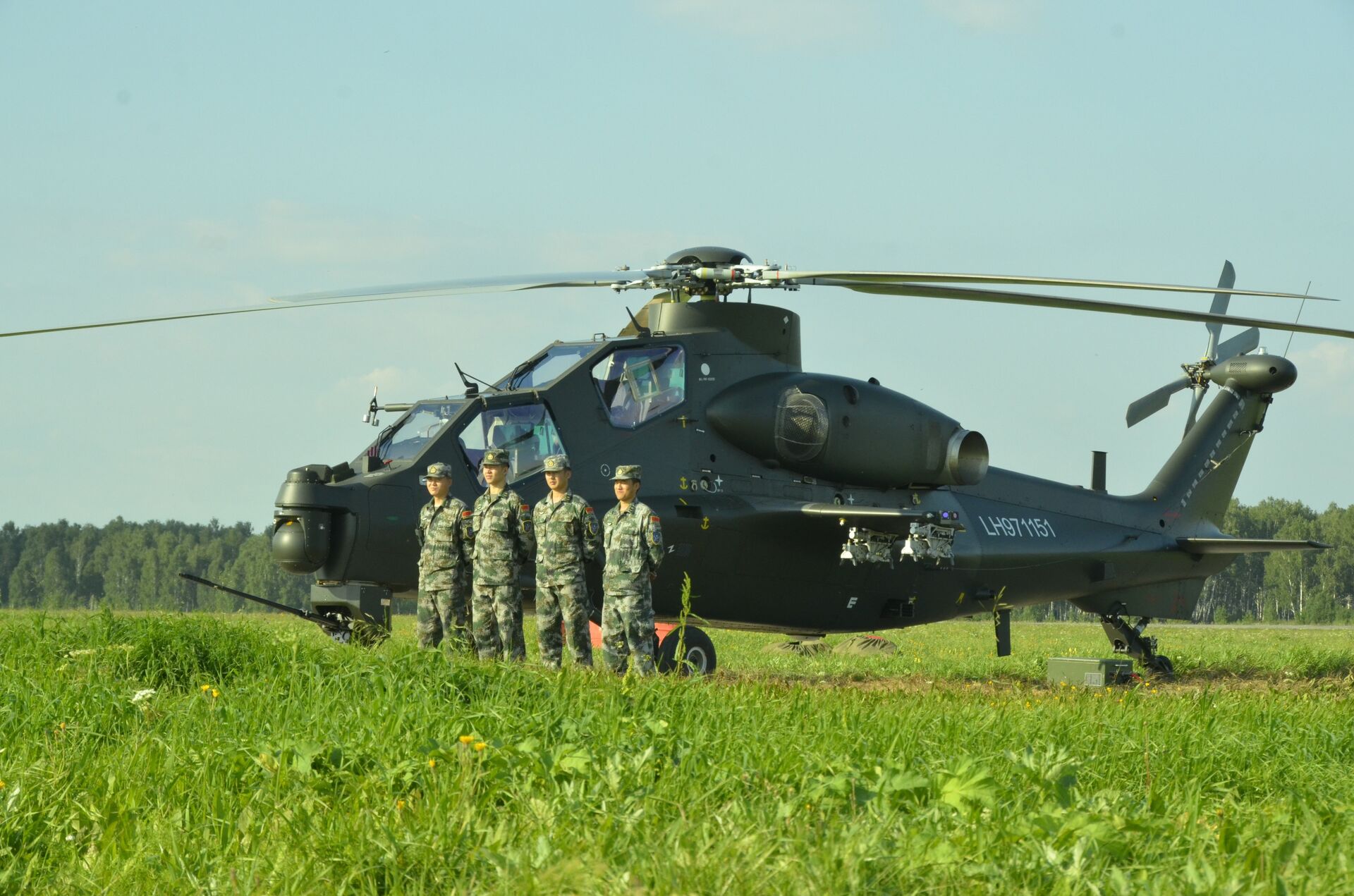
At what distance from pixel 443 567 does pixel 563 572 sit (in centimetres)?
110

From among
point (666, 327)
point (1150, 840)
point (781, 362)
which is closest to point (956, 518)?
point (781, 362)

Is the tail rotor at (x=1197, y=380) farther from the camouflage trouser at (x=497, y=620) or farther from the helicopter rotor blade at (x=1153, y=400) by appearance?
the camouflage trouser at (x=497, y=620)

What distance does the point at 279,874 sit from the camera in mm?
3990

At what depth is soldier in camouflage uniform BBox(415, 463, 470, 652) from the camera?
31.6 ft

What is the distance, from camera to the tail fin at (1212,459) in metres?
16.9

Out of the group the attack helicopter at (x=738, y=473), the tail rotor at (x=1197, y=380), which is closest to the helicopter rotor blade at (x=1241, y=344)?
the tail rotor at (x=1197, y=380)

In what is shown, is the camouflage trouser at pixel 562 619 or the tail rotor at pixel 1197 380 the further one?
the tail rotor at pixel 1197 380

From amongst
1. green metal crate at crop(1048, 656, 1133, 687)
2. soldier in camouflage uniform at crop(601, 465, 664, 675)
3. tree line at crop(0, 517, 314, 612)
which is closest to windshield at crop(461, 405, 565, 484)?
soldier in camouflage uniform at crop(601, 465, 664, 675)

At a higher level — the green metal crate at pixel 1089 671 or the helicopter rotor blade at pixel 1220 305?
the helicopter rotor blade at pixel 1220 305

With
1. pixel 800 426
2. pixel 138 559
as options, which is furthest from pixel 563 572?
pixel 138 559

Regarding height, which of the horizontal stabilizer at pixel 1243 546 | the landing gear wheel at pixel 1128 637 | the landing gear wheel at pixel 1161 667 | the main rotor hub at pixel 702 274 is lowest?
the landing gear wheel at pixel 1161 667

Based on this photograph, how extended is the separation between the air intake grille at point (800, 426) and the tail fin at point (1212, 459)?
6.72 meters

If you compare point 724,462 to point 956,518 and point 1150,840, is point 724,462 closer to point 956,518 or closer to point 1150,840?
point 956,518

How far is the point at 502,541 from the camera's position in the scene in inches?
371
